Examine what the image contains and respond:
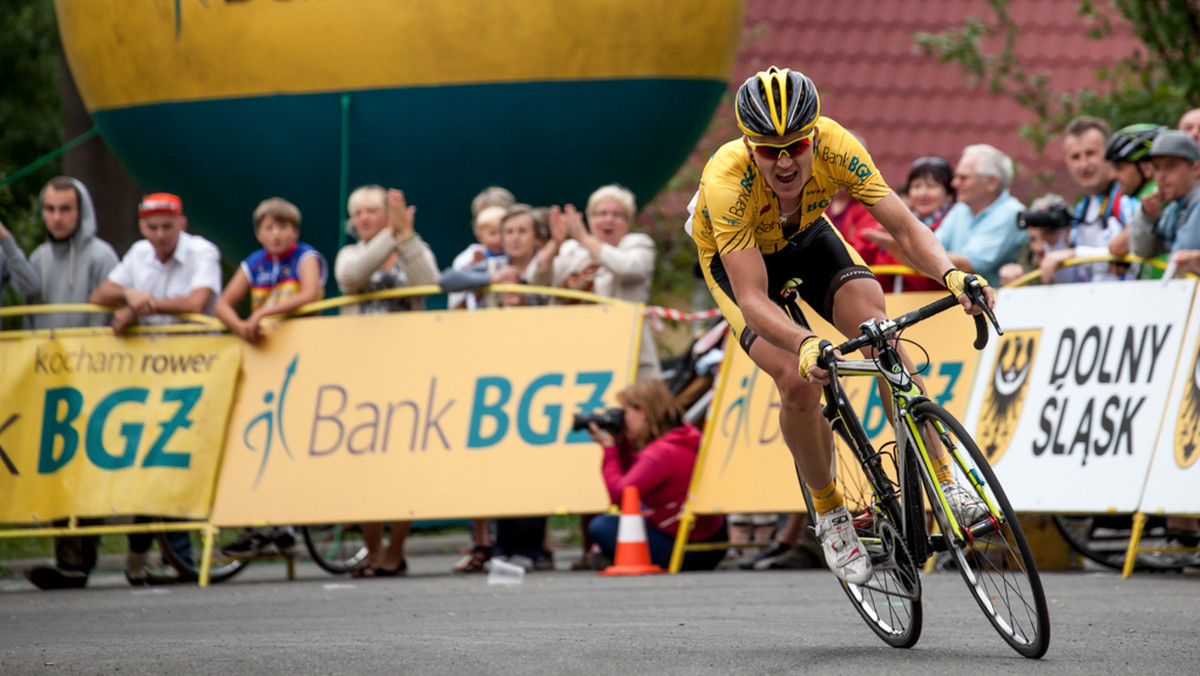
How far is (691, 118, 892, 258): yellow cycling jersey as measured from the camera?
5996mm

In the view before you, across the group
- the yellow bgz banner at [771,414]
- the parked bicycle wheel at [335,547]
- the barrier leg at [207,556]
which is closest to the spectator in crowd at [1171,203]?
the yellow bgz banner at [771,414]

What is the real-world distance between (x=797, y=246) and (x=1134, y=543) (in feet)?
10.8

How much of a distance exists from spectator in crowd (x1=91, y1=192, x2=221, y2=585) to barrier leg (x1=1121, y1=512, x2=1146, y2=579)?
5692 mm

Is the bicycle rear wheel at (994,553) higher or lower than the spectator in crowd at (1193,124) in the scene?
lower

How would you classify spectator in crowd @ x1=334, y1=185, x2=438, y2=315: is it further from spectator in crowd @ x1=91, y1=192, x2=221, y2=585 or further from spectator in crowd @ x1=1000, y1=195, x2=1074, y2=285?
spectator in crowd @ x1=1000, y1=195, x2=1074, y2=285

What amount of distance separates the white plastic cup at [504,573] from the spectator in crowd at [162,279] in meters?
2.05

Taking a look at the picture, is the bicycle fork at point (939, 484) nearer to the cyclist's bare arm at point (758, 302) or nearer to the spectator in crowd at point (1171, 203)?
the cyclist's bare arm at point (758, 302)

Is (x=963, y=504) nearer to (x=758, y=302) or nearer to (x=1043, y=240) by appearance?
(x=758, y=302)

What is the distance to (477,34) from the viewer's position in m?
11.9

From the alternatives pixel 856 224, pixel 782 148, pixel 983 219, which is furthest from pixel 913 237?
pixel 856 224

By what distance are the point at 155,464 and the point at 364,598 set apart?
2.20 metres

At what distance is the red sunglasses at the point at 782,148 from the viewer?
5754mm

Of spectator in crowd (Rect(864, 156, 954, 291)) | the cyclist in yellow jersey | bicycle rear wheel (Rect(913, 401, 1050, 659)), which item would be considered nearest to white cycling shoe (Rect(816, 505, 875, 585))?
the cyclist in yellow jersey

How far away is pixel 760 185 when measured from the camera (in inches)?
239
